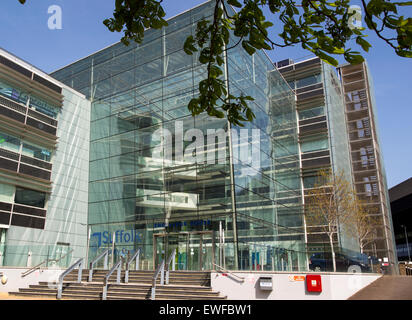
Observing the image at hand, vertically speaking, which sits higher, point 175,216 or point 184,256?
point 175,216

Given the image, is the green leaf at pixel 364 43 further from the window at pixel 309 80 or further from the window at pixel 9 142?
the window at pixel 309 80

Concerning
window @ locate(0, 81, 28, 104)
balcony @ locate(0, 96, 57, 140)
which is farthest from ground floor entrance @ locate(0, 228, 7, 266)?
window @ locate(0, 81, 28, 104)

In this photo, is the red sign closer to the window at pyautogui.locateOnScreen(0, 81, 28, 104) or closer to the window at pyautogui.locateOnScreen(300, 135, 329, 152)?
the window at pyautogui.locateOnScreen(0, 81, 28, 104)

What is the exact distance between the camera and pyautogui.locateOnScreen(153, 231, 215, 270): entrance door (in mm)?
19609

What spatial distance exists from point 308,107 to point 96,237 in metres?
27.9

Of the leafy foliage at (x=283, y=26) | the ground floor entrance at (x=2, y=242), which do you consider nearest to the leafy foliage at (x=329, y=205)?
the ground floor entrance at (x=2, y=242)

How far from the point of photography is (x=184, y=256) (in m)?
20.3

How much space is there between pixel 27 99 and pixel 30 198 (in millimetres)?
6576

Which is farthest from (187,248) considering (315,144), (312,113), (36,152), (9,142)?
(312,113)

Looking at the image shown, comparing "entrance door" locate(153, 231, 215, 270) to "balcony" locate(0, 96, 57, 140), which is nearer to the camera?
"entrance door" locate(153, 231, 215, 270)

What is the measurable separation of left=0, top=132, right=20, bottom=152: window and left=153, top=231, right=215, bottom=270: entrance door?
35.0 feet

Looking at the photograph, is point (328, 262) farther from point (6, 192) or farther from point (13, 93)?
point (13, 93)
